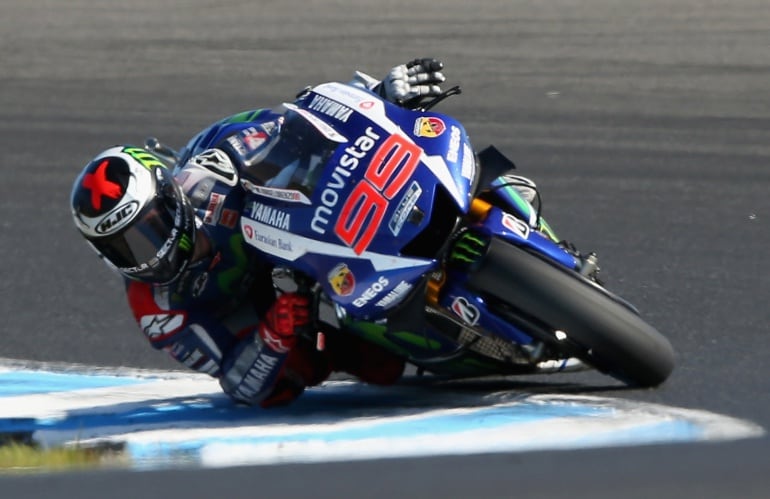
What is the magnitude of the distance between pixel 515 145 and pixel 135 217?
4.87 m

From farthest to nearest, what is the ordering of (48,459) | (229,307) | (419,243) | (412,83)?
1. (229,307)
2. (412,83)
3. (419,243)
4. (48,459)

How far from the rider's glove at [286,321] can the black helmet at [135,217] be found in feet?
1.05

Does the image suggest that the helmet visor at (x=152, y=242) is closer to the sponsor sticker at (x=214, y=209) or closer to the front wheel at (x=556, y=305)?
the sponsor sticker at (x=214, y=209)

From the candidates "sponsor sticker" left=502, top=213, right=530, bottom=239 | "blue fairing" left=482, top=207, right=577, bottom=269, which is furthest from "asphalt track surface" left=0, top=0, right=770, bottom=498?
"sponsor sticker" left=502, top=213, right=530, bottom=239

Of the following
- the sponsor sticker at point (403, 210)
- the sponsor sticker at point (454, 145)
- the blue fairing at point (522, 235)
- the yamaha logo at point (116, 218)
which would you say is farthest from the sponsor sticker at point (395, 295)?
the yamaha logo at point (116, 218)

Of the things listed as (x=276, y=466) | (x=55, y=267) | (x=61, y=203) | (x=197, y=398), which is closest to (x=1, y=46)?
(x=61, y=203)

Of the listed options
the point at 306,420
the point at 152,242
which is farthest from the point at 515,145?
the point at 152,242

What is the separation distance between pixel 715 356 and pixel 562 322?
130cm

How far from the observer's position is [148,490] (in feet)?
8.18

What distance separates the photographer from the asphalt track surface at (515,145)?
256cm

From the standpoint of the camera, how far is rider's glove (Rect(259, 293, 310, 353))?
4762 millimetres

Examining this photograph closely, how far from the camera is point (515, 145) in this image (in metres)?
9.19

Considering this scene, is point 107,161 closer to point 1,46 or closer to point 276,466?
point 276,466

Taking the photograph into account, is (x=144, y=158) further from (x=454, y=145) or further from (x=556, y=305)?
(x=556, y=305)
